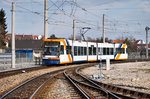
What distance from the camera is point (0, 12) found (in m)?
67.1

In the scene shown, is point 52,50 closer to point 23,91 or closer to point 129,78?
point 129,78

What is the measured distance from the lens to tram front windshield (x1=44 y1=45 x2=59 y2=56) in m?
26.3

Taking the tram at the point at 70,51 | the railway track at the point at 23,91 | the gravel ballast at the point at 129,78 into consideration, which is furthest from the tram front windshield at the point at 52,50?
the railway track at the point at 23,91

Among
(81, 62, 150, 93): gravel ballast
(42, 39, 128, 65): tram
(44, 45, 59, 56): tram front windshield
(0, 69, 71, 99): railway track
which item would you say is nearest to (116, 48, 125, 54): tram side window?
(42, 39, 128, 65): tram

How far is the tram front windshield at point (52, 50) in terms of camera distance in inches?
1037

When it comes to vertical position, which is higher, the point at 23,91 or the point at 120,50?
the point at 120,50

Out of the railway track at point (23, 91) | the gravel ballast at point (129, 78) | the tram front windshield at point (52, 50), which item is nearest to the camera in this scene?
the railway track at point (23, 91)

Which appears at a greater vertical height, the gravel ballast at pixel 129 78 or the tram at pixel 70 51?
the tram at pixel 70 51

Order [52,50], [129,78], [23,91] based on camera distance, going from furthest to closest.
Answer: [52,50]
[129,78]
[23,91]

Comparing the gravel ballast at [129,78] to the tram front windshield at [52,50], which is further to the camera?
the tram front windshield at [52,50]

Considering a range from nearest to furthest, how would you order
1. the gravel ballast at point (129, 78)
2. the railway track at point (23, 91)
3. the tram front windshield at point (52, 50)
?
the railway track at point (23, 91) < the gravel ballast at point (129, 78) < the tram front windshield at point (52, 50)

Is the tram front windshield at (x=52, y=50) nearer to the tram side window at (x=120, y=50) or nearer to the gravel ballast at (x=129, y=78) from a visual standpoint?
the gravel ballast at (x=129, y=78)

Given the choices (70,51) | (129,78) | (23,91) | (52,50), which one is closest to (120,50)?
(70,51)

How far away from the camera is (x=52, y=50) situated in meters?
26.6
